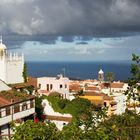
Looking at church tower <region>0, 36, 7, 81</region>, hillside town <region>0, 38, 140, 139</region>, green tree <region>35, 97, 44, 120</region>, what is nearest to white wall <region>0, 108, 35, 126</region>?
hillside town <region>0, 38, 140, 139</region>

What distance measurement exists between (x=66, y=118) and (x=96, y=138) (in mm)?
35215

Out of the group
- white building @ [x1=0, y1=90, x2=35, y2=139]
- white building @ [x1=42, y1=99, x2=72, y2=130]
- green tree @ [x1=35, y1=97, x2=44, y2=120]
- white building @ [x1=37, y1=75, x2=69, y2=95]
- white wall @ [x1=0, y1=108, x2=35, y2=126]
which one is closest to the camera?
white wall @ [x1=0, y1=108, x2=35, y2=126]

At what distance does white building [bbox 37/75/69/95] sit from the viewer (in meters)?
60.4

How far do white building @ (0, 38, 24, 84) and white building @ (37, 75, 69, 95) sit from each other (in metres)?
5.63

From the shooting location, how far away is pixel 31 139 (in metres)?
13.0

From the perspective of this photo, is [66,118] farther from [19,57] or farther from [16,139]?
[16,139]

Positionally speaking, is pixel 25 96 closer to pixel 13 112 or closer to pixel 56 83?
pixel 13 112

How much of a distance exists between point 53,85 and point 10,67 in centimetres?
994

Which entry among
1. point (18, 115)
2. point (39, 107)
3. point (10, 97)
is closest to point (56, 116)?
point (39, 107)

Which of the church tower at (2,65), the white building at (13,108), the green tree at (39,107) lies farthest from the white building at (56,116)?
the church tower at (2,65)

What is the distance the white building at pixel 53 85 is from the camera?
6037cm

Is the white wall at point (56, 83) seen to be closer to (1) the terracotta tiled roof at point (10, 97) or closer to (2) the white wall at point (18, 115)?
(2) the white wall at point (18, 115)

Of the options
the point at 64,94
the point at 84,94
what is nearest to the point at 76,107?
the point at 64,94

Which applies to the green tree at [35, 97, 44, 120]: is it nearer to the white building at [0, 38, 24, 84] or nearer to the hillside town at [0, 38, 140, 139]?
the hillside town at [0, 38, 140, 139]
